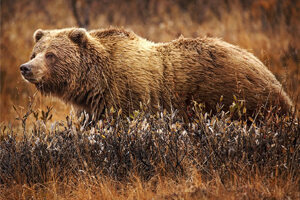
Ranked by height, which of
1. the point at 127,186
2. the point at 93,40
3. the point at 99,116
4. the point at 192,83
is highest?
the point at 93,40

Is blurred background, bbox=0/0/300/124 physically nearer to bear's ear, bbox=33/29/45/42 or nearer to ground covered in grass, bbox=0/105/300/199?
bear's ear, bbox=33/29/45/42

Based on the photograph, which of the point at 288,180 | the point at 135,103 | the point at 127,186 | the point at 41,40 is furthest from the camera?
the point at 41,40

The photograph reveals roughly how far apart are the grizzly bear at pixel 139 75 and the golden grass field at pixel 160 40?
30cm

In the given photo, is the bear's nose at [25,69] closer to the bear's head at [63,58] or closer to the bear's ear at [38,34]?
the bear's head at [63,58]

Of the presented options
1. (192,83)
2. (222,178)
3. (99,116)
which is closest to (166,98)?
(192,83)

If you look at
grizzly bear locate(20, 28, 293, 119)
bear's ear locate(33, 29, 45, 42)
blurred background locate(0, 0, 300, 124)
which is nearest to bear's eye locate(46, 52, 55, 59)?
grizzly bear locate(20, 28, 293, 119)

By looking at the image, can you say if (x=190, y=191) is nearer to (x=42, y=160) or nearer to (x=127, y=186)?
(x=127, y=186)

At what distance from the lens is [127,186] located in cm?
352

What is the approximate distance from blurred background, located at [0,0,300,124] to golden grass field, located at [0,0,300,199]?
2 cm

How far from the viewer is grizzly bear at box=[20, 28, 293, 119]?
16.4ft

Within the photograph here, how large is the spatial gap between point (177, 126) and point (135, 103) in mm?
957

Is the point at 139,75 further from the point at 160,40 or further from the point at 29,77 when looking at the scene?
the point at 160,40

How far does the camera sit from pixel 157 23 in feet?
42.7

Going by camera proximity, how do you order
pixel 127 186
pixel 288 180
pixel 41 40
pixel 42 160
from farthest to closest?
1. pixel 41 40
2. pixel 42 160
3. pixel 127 186
4. pixel 288 180
